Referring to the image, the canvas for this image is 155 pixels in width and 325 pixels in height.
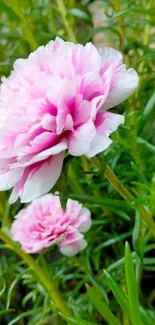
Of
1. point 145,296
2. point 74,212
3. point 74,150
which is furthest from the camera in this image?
point 145,296

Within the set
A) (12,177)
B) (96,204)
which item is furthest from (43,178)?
(96,204)

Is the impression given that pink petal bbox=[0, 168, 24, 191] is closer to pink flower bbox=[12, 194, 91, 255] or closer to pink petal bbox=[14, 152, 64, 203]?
pink petal bbox=[14, 152, 64, 203]

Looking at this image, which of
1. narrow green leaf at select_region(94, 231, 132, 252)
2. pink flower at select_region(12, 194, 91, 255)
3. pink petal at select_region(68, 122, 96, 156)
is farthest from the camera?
narrow green leaf at select_region(94, 231, 132, 252)

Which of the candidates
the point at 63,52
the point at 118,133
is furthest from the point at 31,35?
the point at 63,52

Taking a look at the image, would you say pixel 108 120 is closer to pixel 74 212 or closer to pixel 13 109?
pixel 13 109

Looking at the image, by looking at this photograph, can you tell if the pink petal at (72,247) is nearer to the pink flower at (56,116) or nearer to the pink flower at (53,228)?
the pink flower at (53,228)

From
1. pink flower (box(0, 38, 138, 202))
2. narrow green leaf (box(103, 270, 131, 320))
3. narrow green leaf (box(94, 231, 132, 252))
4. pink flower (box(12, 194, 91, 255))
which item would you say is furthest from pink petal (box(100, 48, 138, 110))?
narrow green leaf (box(94, 231, 132, 252))
